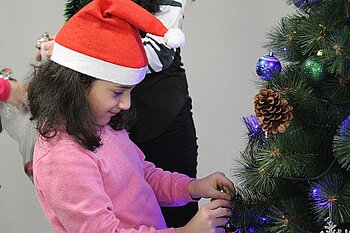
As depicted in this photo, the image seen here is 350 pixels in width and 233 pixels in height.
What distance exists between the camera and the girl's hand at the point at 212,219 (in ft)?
3.18

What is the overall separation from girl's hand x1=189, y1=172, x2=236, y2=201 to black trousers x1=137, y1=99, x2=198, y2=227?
18cm

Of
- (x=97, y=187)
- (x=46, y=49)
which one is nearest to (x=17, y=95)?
(x=46, y=49)

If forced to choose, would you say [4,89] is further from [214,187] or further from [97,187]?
[214,187]

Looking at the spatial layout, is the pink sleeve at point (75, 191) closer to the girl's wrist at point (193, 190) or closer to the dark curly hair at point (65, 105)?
the dark curly hair at point (65, 105)

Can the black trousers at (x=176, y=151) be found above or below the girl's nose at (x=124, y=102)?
below

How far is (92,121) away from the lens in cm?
101

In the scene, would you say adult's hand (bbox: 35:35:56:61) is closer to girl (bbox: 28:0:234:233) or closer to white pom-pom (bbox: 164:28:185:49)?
girl (bbox: 28:0:234:233)

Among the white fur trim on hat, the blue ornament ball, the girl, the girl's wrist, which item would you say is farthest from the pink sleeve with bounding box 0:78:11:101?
the blue ornament ball

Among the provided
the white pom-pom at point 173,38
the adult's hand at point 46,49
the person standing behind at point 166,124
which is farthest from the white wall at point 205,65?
the white pom-pom at point 173,38

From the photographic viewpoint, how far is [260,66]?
908 millimetres

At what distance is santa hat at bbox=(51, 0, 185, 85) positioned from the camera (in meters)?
0.94

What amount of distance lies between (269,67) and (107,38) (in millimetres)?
279

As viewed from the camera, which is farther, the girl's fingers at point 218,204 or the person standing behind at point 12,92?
the person standing behind at point 12,92

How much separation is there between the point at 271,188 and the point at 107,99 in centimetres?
33
